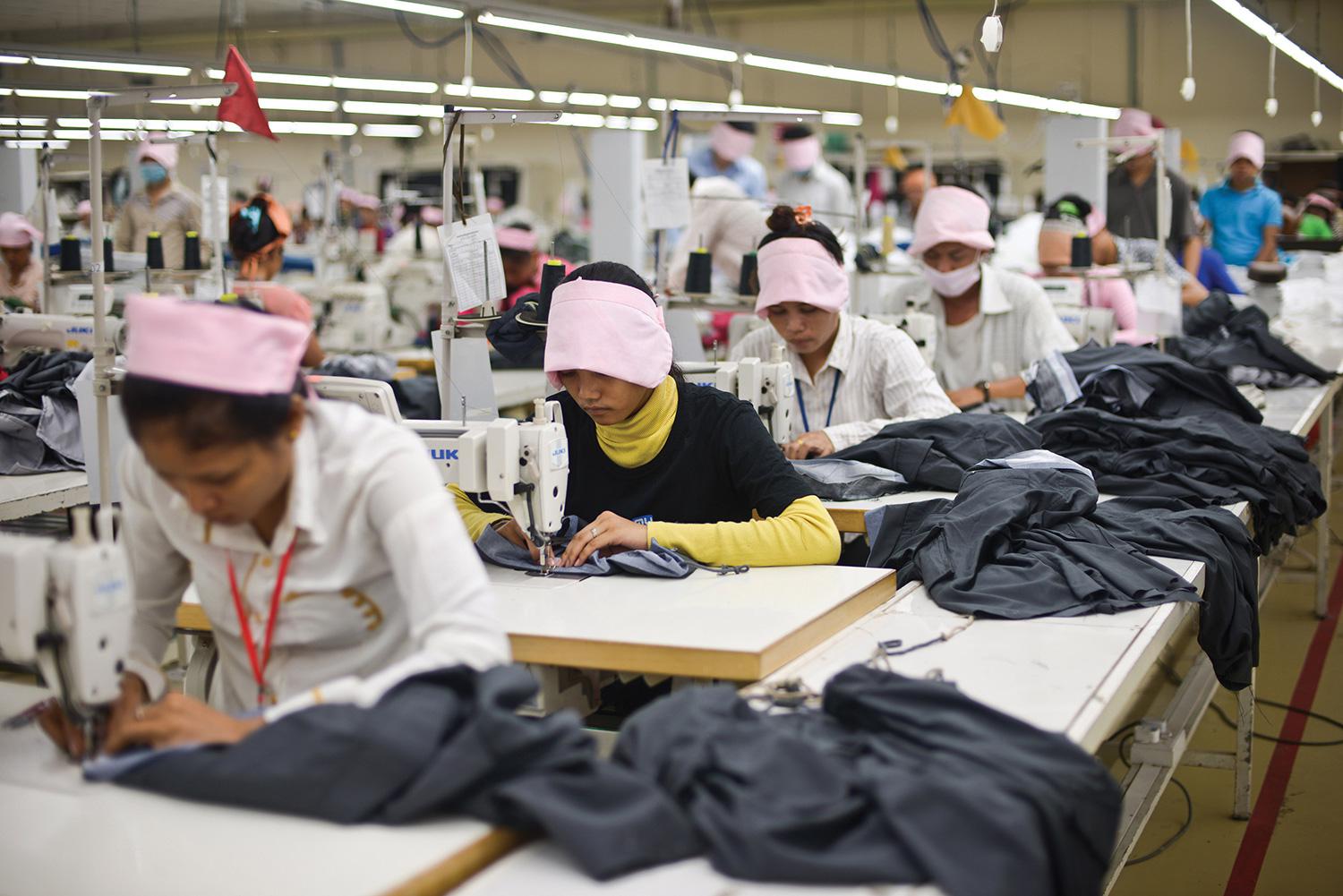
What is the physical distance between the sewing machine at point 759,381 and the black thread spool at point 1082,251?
247cm

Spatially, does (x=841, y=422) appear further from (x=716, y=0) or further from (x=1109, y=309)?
(x=716, y=0)

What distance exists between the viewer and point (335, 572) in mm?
1726

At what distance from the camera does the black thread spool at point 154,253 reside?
5809 mm

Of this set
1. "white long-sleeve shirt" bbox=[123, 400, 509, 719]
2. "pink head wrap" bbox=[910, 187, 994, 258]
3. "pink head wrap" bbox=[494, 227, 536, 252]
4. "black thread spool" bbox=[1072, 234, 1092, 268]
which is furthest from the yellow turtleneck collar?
"pink head wrap" bbox=[494, 227, 536, 252]

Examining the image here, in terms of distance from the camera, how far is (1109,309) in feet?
17.9

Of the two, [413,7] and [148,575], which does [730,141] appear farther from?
[148,575]

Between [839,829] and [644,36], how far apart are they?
6.29m

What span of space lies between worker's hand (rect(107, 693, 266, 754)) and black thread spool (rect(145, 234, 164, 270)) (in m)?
4.62

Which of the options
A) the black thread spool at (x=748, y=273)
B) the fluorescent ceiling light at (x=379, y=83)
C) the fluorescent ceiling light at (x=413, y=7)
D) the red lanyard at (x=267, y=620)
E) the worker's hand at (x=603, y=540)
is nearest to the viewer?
the red lanyard at (x=267, y=620)

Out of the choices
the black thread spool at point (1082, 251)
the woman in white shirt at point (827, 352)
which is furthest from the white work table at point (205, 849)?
the black thread spool at point (1082, 251)

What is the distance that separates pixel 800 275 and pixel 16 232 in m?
3.27

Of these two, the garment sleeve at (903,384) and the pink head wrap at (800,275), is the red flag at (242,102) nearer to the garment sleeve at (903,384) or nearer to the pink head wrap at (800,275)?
the pink head wrap at (800,275)

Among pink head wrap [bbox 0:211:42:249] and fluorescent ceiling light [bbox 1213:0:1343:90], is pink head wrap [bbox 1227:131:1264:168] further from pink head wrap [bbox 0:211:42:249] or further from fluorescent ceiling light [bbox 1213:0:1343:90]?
pink head wrap [bbox 0:211:42:249]

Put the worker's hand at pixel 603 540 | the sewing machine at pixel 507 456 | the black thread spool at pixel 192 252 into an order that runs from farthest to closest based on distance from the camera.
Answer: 1. the black thread spool at pixel 192 252
2. the worker's hand at pixel 603 540
3. the sewing machine at pixel 507 456
